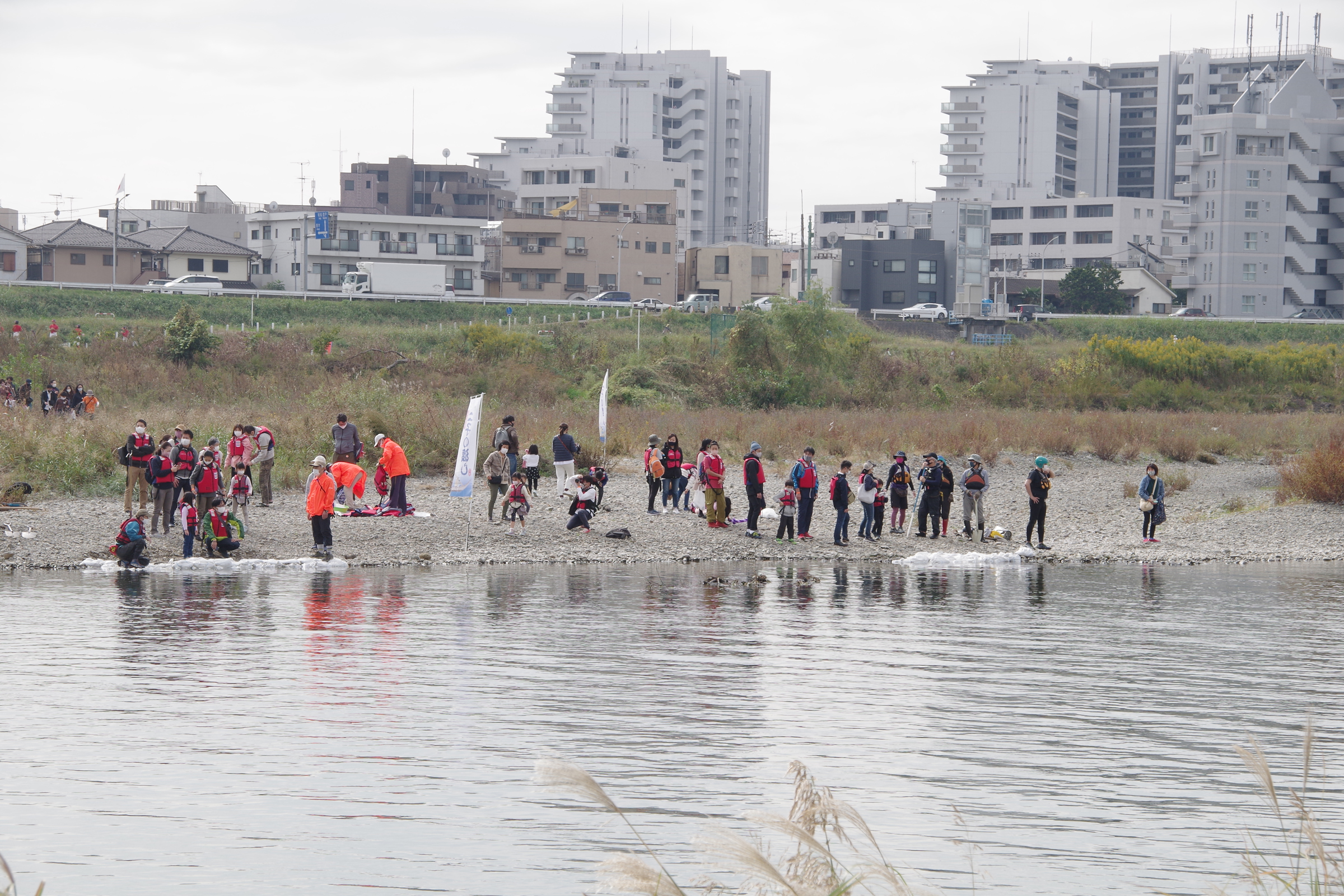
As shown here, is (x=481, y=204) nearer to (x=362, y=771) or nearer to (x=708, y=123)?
(x=708, y=123)

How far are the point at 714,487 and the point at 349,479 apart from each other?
7343 millimetres

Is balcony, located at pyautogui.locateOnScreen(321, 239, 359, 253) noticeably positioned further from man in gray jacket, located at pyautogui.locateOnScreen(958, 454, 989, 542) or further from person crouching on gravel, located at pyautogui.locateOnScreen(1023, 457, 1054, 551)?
person crouching on gravel, located at pyautogui.locateOnScreen(1023, 457, 1054, 551)

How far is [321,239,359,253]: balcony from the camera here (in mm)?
88688

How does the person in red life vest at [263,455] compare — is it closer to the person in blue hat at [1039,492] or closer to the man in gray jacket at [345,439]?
the man in gray jacket at [345,439]

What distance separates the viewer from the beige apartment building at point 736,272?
335 feet

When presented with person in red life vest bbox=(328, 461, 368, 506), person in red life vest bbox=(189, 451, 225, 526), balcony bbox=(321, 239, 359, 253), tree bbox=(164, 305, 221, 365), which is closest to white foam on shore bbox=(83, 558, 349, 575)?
person in red life vest bbox=(189, 451, 225, 526)

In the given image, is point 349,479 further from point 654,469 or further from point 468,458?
point 654,469

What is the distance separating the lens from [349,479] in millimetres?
26234

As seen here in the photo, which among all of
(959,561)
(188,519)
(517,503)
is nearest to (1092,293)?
(959,561)

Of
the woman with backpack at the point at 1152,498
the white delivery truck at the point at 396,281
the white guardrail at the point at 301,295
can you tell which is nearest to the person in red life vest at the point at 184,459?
the woman with backpack at the point at 1152,498

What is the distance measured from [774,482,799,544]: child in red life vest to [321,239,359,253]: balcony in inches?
2724

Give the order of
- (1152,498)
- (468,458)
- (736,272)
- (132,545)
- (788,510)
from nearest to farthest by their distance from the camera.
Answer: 1. (132,545)
2. (468,458)
3. (788,510)
4. (1152,498)
5. (736,272)

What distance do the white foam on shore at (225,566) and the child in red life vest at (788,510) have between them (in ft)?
27.4

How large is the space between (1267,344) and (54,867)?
83851 millimetres
